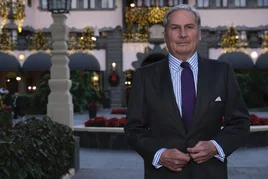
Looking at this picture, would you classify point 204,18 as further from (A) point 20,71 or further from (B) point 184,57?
(B) point 184,57

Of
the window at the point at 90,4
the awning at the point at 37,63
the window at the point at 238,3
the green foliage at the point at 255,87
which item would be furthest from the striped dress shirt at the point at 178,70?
the window at the point at 238,3

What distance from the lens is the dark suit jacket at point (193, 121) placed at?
9.91ft

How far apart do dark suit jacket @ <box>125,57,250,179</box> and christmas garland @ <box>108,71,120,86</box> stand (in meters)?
35.2

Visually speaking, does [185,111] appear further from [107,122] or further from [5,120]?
[107,122]

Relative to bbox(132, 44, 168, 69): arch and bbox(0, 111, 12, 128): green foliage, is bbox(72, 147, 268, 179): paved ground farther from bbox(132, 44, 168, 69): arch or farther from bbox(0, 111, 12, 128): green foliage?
bbox(132, 44, 168, 69): arch

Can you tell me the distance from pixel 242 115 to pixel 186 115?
36 centimetres

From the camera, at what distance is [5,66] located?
3666cm

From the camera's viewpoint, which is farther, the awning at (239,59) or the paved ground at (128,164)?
the awning at (239,59)

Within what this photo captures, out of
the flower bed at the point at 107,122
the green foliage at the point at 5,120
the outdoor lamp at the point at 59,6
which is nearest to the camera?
the green foliage at the point at 5,120

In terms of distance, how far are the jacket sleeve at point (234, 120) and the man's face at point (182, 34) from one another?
0.33 meters

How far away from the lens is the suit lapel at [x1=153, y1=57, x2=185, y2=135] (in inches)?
119

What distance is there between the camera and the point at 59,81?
424 inches

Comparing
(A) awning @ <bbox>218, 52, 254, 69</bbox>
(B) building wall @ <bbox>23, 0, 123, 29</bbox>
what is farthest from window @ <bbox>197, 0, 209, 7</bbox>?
(B) building wall @ <bbox>23, 0, 123, 29</bbox>

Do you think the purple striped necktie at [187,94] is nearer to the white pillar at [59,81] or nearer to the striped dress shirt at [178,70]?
the striped dress shirt at [178,70]
